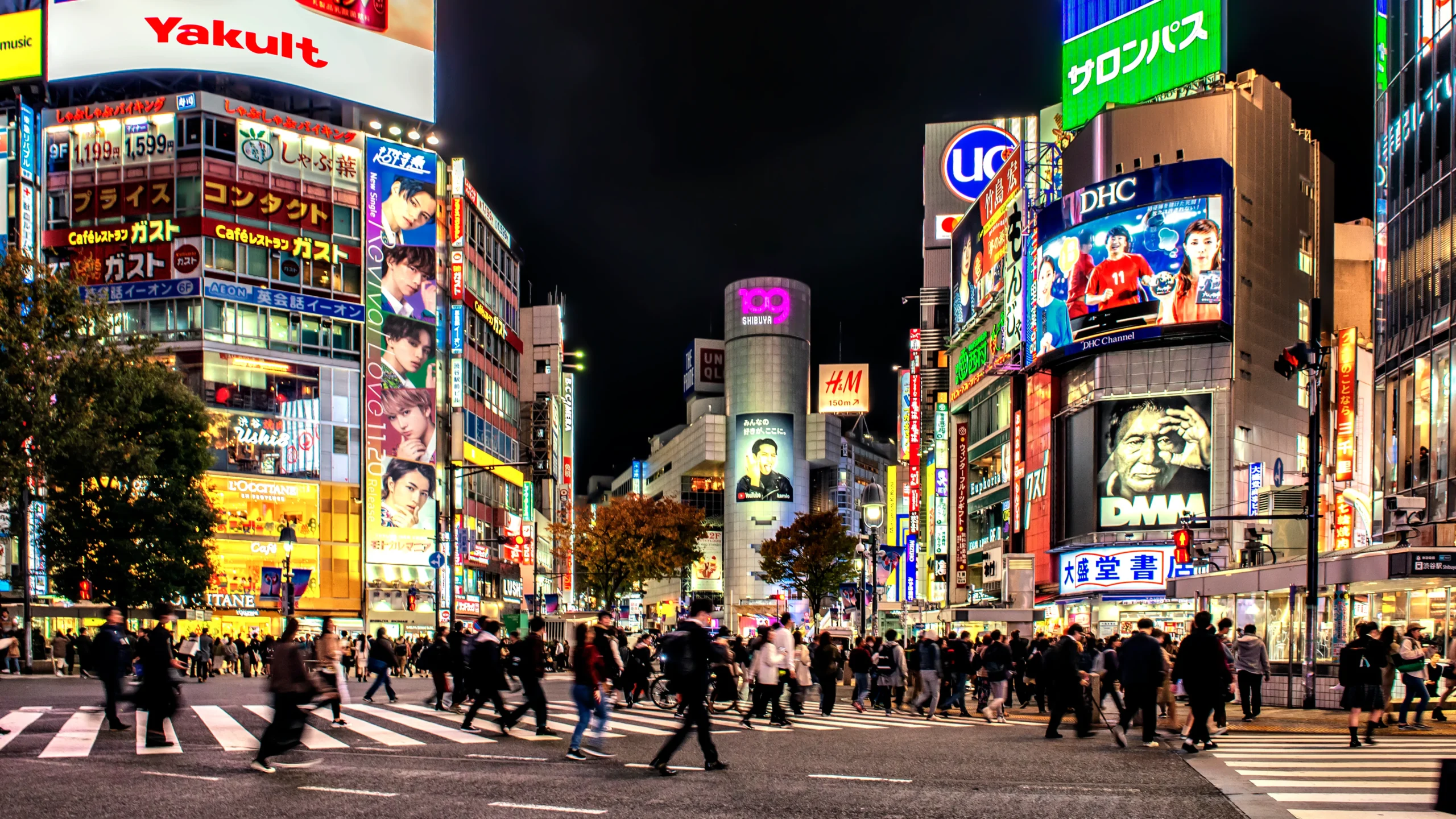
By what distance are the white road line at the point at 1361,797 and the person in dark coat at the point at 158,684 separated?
1172 cm

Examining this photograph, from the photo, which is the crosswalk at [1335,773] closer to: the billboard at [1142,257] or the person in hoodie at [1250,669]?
the person in hoodie at [1250,669]

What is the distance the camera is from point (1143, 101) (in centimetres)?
6272

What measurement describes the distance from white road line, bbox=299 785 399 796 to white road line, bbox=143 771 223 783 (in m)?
1.09

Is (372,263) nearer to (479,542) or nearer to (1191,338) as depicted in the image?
(479,542)

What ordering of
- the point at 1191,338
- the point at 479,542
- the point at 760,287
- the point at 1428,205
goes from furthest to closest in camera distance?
the point at 760,287
the point at 479,542
the point at 1191,338
the point at 1428,205

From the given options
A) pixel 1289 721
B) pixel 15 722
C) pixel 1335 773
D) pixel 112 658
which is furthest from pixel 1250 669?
pixel 15 722

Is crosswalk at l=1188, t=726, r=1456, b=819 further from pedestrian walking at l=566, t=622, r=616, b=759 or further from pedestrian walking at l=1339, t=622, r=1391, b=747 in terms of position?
pedestrian walking at l=566, t=622, r=616, b=759

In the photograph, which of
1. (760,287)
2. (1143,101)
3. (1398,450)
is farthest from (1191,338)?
(760,287)

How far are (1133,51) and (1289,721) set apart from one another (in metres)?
45.9

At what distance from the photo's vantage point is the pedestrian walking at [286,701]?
553 inches

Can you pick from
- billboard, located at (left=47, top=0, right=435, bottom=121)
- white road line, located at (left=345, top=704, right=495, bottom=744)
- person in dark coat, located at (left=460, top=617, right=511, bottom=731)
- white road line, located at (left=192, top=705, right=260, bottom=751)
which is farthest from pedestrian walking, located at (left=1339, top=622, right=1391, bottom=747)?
billboard, located at (left=47, top=0, right=435, bottom=121)

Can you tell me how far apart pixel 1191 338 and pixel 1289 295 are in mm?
5593

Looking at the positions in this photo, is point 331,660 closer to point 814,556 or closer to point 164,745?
point 164,745

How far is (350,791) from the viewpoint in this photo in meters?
12.4
